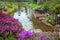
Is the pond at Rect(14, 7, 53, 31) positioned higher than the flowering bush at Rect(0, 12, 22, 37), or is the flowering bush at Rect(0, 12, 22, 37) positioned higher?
the flowering bush at Rect(0, 12, 22, 37)

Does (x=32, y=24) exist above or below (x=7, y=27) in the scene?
below

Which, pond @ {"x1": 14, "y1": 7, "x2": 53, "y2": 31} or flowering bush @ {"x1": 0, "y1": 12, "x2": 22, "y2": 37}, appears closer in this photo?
flowering bush @ {"x1": 0, "y1": 12, "x2": 22, "y2": 37}

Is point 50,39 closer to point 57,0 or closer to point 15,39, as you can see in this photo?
point 15,39

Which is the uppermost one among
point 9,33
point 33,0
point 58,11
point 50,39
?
point 9,33

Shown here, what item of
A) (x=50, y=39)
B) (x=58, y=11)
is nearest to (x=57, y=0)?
(x=58, y=11)

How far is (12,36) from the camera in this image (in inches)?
164

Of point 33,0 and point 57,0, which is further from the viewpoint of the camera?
point 33,0

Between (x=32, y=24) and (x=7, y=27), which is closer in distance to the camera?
(x=7, y=27)

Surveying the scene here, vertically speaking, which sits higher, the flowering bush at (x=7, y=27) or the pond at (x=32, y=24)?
the flowering bush at (x=7, y=27)

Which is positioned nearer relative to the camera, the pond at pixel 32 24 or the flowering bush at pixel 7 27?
the flowering bush at pixel 7 27

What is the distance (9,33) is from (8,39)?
0.70 ft

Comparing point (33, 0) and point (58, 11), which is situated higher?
point (58, 11)

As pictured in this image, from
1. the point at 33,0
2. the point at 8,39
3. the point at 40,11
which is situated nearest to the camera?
the point at 8,39

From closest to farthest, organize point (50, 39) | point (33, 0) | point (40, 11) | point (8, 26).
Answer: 1. point (8, 26)
2. point (50, 39)
3. point (40, 11)
4. point (33, 0)
